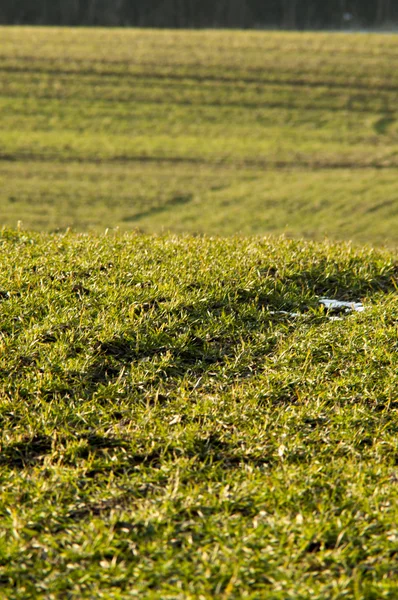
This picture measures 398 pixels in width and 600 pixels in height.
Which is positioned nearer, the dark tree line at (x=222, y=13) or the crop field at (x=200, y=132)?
the crop field at (x=200, y=132)

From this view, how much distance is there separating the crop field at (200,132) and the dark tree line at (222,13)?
29.3 ft

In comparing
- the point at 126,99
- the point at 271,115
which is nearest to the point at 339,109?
the point at 271,115

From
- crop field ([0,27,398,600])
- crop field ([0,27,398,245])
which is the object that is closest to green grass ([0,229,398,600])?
crop field ([0,27,398,600])

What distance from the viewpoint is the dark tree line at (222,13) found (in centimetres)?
6256

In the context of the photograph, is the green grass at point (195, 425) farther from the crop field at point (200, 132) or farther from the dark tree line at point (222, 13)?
the dark tree line at point (222, 13)

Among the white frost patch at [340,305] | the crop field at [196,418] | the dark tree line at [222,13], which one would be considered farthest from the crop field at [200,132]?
the white frost patch at [340,305]

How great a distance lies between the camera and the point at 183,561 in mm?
3584

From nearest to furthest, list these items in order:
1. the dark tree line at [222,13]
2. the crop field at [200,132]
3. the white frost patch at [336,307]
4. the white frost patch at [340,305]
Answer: the white frost patch at [336,307], the white frost patch at [340,305], the crop field at [200,132], the dark tree line at [222,13]

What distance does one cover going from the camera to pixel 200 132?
36.9 metres

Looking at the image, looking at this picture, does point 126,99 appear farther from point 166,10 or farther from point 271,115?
point 166,10

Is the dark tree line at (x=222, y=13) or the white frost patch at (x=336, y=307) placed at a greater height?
the dark tree line at (x=222, y=13)

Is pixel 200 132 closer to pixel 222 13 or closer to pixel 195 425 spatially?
pixel 222 13

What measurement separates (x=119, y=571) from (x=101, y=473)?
0.90 m

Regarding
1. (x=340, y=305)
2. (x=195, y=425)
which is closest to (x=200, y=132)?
(x=340, y=305)
